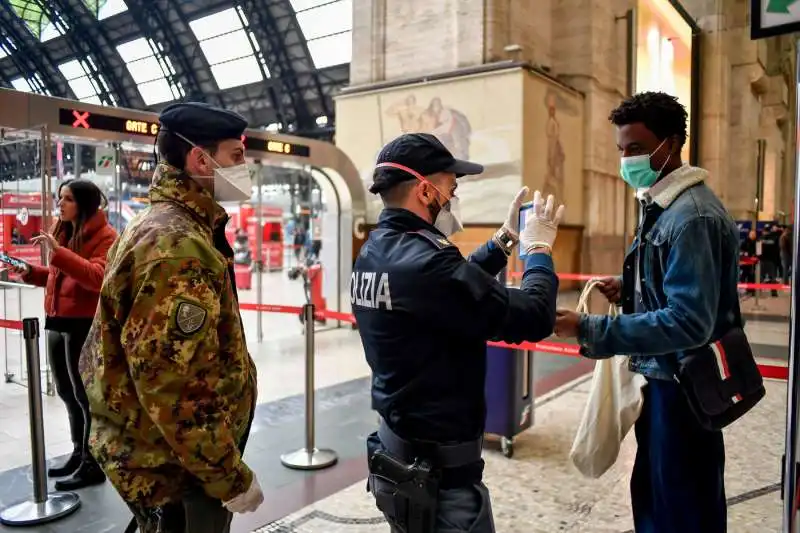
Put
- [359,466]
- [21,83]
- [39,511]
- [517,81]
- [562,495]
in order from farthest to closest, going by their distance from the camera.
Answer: [21,83] < [517,81] < [359,466] < [562,495] < [39,511]

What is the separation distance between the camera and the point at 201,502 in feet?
5.26

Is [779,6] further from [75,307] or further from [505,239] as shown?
[75,307]

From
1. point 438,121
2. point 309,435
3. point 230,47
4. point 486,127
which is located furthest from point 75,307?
point 230,47

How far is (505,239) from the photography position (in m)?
2.13

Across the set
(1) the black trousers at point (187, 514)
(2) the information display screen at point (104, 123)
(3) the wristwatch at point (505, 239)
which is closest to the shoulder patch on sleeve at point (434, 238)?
(3) the wristwatch at point (505, 239)

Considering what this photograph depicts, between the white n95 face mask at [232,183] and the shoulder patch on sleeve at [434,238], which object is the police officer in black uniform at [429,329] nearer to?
the shoulder patch on sleeve at [434,238]

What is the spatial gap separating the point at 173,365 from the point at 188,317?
12cm

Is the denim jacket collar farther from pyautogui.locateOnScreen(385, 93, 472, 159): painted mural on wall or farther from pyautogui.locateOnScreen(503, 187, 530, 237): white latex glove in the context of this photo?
pyautogui.locateOnScreen(385, 93, 472, 159): painted mural on wall

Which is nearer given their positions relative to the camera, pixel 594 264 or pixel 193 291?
pixel 193 291

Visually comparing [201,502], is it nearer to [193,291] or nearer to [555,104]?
[193,291]

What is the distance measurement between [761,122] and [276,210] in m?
20.2

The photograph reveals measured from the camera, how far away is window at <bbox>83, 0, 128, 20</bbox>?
2945 cm

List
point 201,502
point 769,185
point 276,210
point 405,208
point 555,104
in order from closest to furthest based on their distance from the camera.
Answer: point 201,502 → point 405,208 → point 555,104 → point 276,210 → point 769,185

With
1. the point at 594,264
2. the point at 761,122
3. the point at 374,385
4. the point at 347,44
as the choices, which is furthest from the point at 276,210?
the point at 374,385
